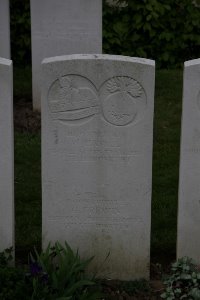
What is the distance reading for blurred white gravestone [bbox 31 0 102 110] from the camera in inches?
364

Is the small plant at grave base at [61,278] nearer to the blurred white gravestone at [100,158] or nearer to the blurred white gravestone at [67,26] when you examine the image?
the blurred white gravestone at [100,158]

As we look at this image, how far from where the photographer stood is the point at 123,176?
5477mm

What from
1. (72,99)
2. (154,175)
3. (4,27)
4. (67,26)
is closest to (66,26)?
(67,26)

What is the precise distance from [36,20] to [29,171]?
2.37 m

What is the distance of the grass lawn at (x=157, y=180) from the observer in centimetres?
627

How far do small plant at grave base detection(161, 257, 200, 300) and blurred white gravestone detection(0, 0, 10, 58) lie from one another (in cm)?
500

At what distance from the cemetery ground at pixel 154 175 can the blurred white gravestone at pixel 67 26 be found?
894 mm

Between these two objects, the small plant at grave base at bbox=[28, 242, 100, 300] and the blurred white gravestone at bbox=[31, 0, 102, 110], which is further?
the blurred white gravestone at bbox=[31, 0, 102, 110]

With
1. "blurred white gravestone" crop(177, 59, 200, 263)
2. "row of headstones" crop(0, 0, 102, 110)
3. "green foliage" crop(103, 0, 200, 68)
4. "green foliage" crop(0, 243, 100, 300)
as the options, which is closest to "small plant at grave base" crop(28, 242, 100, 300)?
"green foliage" crop(0, 243, 100, 300)

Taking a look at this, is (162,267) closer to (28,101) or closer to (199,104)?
(199,104)

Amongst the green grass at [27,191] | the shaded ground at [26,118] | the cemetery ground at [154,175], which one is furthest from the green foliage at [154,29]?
the green grass at [27,191]

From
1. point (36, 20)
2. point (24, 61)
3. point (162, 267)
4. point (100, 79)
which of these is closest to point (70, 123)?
point (100, 79)

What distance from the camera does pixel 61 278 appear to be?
203 inches

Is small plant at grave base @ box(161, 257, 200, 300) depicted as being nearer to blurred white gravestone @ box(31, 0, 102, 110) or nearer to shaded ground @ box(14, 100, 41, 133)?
shaded ground @ box(14, 100, 41, 133)
